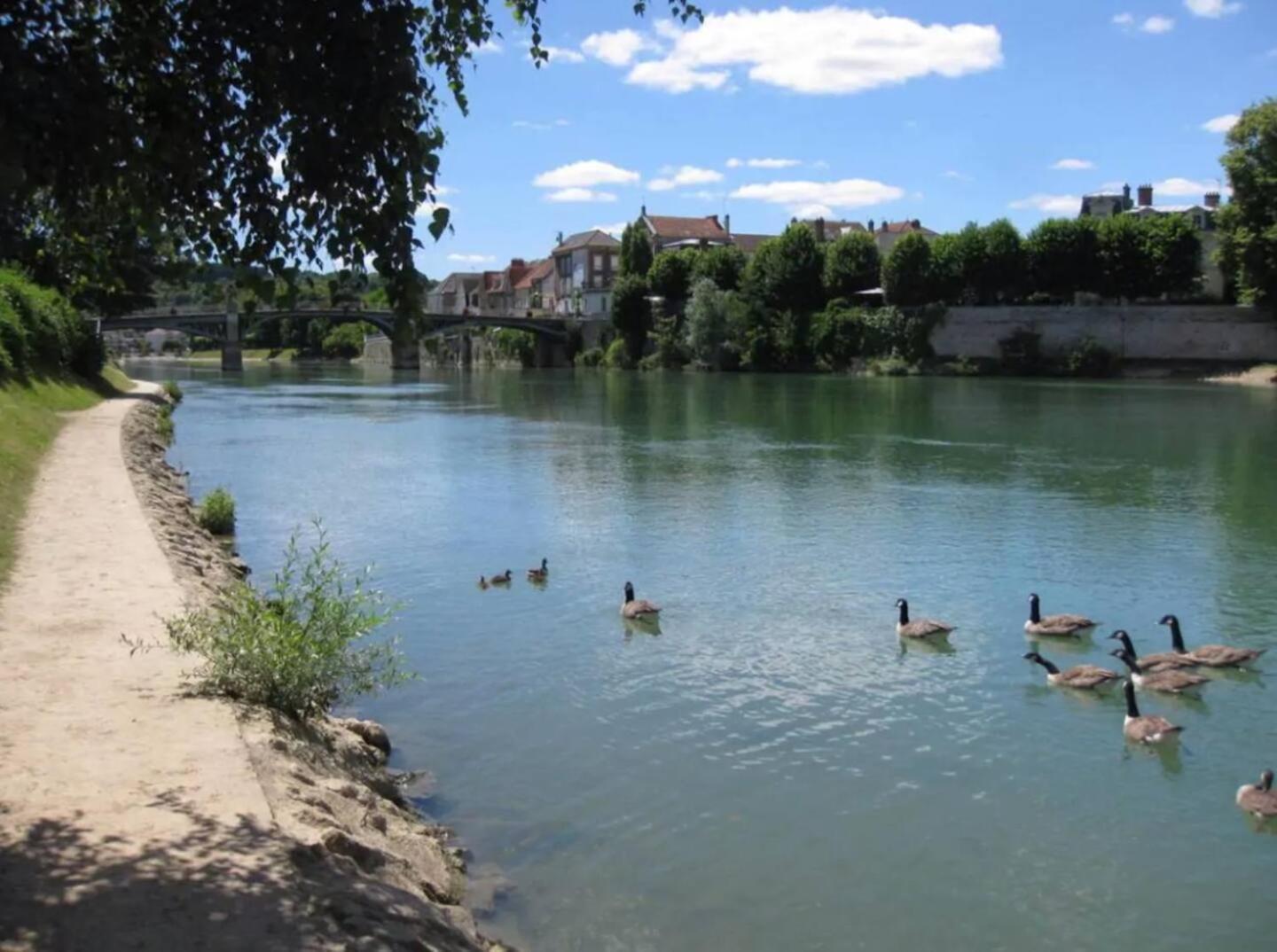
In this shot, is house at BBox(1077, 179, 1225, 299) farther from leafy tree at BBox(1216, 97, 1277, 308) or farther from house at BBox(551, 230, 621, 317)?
house at BBox(551, 230, 621, 317)

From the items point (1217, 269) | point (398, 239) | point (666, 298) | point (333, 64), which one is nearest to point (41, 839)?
point (398, 239)

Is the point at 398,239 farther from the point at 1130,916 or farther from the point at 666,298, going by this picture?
the point at 666,298

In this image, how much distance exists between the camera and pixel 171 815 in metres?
7.05

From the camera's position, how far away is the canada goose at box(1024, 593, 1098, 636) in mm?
16062

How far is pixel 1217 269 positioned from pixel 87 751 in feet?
310

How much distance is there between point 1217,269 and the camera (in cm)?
8969

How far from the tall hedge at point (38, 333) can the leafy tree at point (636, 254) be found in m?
70.5

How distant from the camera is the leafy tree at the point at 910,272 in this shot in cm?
9319

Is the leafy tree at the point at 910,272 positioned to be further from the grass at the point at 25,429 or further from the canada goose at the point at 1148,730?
the canada goose at the point at 1148,730

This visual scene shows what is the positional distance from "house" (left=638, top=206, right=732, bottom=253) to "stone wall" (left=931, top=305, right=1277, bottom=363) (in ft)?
154

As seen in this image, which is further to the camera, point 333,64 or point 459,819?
point 459,819

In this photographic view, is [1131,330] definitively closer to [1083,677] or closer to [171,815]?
[1083,677]

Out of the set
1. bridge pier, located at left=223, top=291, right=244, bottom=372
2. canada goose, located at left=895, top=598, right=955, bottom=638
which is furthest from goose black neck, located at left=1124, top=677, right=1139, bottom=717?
bridge pier, located at left=223, top=291, right=244, bottom=372

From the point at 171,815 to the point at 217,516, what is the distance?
56.0 ft
